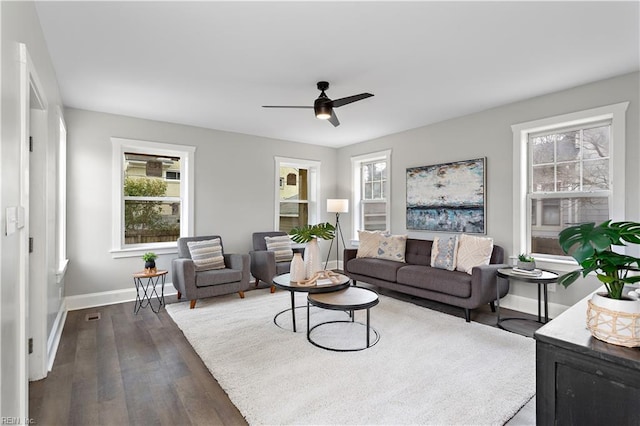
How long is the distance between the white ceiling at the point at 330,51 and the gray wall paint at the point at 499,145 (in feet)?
0.61

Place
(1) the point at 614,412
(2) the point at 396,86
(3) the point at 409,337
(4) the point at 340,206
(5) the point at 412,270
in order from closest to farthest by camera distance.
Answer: (1) the point at 614,412
(3) the point at 409,337
(2) the point at 396,86
(5) the point at 412,270
(4) the point at 340,206

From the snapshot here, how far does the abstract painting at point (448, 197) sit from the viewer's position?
14.3ft

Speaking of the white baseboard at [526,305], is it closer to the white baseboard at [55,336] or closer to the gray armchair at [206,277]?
the gray armchair at [206,277]

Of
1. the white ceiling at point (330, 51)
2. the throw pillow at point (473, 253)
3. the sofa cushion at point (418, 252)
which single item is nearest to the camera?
the white ceiling at point (330, 51)

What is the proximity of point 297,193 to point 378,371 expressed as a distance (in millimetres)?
4384

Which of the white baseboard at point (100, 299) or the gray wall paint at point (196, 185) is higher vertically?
the gray wall paint at point (196, 185)

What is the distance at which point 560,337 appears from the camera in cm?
122

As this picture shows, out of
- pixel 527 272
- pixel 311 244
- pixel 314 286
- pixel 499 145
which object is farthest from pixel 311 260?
pixel 499 145

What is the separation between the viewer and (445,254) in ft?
13.6

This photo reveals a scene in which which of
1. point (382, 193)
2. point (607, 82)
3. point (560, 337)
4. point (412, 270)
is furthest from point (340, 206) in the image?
point (560, 337)

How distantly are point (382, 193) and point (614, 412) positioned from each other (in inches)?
195

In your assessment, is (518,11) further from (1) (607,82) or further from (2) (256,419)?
(2) (256,419)

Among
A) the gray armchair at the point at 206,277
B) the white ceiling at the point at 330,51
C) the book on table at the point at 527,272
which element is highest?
the white ceiling at the point at 330,51

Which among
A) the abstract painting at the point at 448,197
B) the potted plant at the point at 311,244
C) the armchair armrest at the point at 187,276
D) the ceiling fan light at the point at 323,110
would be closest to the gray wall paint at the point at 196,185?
the armchair armrest at the point at 187,276
